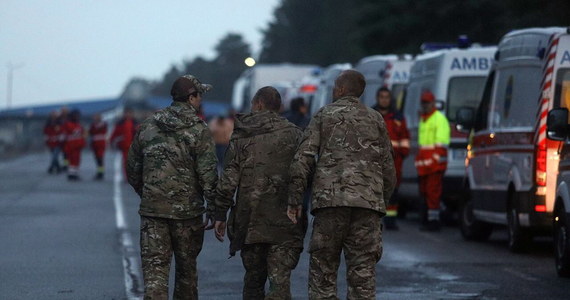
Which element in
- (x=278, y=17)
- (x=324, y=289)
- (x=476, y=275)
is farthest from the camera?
(x=278, y=17)

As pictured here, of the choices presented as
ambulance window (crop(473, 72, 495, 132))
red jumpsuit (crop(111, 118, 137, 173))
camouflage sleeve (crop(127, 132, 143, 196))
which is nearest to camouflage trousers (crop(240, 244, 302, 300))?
camouflage sleeve (crop(127, 132, 143, 196))

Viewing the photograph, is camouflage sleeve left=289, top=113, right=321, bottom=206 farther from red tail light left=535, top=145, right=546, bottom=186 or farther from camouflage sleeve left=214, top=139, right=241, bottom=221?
red tail light left=535, top=145, right=546, bottom=186

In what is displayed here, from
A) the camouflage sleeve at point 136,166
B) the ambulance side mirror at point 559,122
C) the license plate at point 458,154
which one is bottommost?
the license plate at point 458,154

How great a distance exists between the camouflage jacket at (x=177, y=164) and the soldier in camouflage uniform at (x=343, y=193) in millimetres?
781

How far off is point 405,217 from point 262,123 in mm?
13855

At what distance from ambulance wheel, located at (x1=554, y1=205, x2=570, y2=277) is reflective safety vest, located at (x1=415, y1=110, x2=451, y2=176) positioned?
5827 millimetres

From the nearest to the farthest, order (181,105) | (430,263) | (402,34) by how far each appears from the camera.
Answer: (181,105), (430,263), (402,34)

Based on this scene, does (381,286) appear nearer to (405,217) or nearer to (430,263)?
(430,263)

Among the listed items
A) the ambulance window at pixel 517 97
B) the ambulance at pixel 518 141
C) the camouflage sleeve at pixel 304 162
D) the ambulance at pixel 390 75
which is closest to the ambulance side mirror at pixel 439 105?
the ambulance at pixel 518 141

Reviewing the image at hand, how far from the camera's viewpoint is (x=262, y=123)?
32.9 feet

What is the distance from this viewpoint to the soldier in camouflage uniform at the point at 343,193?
945cm

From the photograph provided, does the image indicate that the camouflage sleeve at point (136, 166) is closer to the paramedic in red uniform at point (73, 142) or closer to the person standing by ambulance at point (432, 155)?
the person standing by ambulance at point (432, 155)

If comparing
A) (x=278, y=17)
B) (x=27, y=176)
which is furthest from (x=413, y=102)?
(x=278, y=17)

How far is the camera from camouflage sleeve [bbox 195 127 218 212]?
32.8 ft
